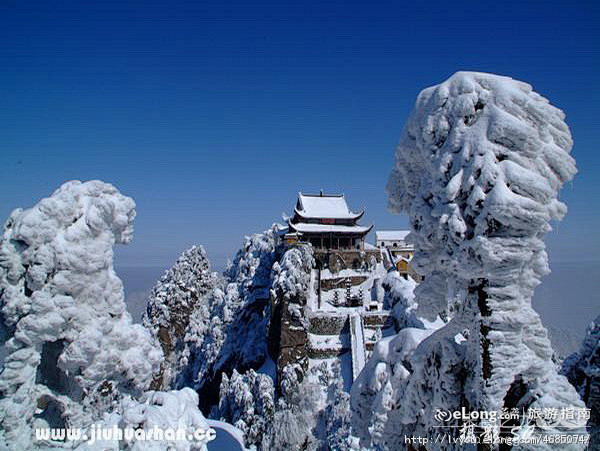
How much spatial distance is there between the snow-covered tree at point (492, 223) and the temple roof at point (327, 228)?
3115cm

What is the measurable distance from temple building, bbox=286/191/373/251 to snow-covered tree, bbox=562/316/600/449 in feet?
84.4

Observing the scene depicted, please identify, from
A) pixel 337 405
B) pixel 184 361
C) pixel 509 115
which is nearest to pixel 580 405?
pixel 509 115

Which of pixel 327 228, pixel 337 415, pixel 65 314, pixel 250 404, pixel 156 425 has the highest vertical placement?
pixel 327 228

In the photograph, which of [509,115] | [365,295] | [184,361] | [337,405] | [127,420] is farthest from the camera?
[184,361]

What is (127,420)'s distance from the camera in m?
6.32

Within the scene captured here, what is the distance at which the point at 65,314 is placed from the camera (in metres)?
7.20

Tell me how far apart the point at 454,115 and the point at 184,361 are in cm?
3634

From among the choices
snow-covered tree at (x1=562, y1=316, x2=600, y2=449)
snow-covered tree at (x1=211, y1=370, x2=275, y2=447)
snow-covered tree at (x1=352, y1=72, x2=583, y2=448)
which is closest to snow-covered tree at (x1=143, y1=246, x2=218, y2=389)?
snow-covered tree at (x1=211, y1=370, x2=275, y2=447)

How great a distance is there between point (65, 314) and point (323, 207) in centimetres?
3471

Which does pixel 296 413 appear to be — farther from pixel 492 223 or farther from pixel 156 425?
pixel 492 223

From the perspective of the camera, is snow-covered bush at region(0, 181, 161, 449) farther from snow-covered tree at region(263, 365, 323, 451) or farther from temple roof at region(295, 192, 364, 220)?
temple roof at region(295, 192, 364, 220)

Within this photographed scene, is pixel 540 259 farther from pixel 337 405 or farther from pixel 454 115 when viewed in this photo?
pixel 337 405

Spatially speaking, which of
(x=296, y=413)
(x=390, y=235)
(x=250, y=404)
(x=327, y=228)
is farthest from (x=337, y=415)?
(x=390, y=235)

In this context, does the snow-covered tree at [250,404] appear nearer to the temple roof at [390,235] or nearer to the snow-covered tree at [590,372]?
the snow-covered tree at [590,372]
